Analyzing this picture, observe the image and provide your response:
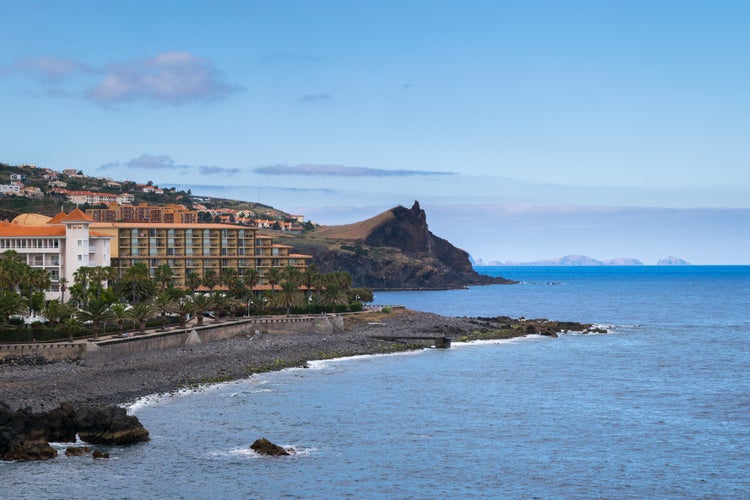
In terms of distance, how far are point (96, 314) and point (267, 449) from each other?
40.1 metres

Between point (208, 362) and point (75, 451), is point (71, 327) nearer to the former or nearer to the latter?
point (208, 362)

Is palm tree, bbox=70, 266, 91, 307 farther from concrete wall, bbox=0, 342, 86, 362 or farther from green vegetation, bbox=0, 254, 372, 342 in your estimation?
concrete wall, bbox=0, 342, 86, 362

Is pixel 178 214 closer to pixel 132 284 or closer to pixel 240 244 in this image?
pixel 240 244

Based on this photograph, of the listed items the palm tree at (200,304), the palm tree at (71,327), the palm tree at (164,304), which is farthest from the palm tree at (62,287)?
the palm tree at (71,327)

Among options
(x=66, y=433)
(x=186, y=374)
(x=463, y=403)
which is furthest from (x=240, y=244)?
(x=66, y=433)

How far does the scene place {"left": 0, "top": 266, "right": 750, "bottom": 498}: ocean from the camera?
42969mm

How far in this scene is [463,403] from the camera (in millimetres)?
66250

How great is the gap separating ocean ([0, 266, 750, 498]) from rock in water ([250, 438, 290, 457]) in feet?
1.72

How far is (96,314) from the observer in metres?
82.6

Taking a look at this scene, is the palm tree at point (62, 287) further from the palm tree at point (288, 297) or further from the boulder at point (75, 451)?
the boulder at point (75, 451)

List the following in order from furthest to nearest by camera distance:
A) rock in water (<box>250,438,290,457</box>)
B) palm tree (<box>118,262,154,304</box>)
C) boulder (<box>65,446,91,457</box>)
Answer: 1. palm tree (<box>118,262,154,304</box>)
2. rock in water (<box>250,438,290,457</box>)
3. boulder (<box>65,446,91,457</box>)

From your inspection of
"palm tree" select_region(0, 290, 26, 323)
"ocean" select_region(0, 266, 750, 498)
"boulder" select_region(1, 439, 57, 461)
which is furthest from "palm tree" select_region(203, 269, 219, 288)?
"boulder" select_region(1, 439, 57, 461)

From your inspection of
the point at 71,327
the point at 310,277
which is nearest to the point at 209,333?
the point at 71,327

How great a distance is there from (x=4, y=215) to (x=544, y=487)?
180 metres
